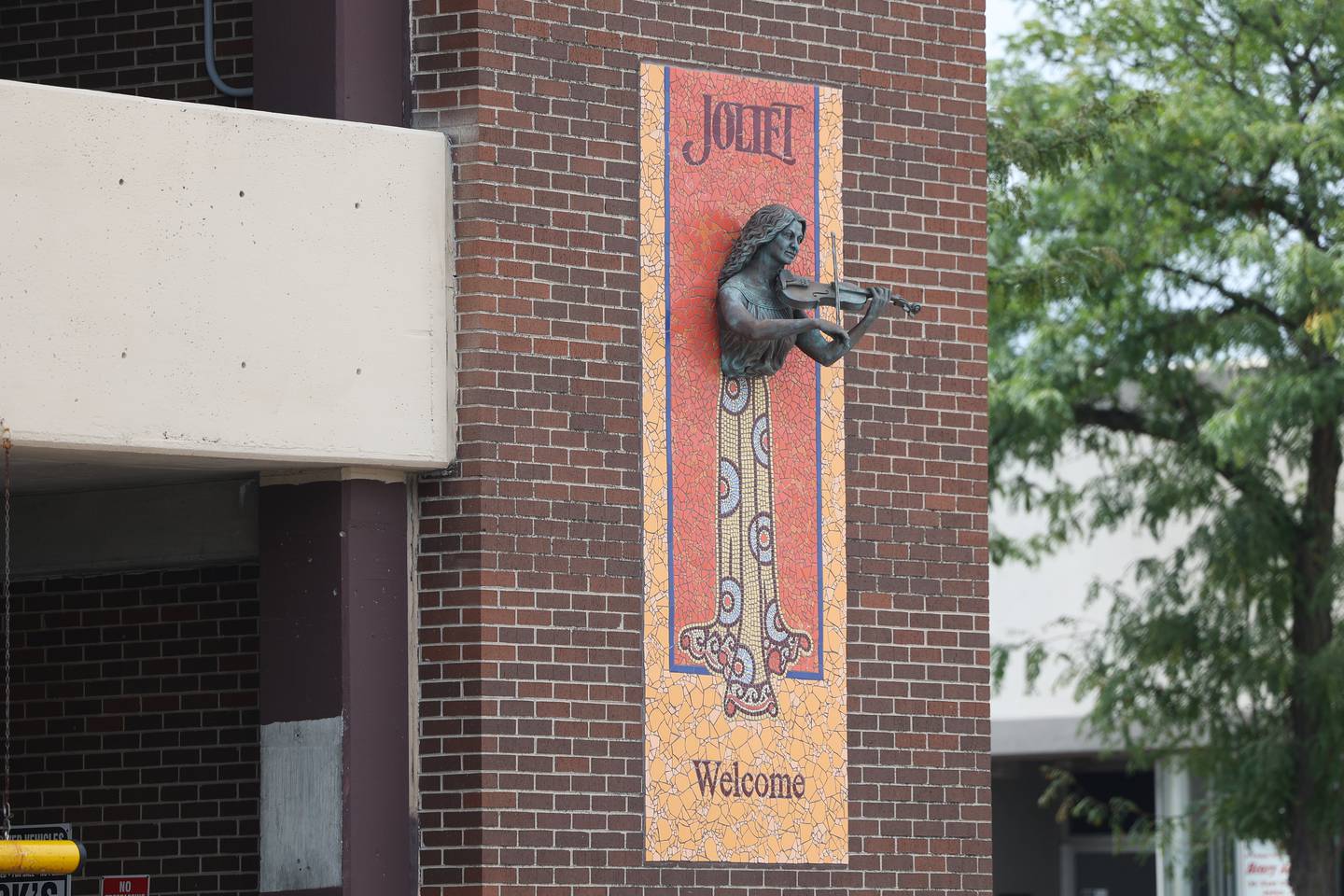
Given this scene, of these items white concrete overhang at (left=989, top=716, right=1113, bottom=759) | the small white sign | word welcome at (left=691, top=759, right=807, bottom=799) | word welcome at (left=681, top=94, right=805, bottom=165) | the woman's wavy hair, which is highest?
word welcome at (left=681, top=94, right=805, bottom=165)

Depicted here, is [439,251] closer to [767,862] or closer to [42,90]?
[42,90]

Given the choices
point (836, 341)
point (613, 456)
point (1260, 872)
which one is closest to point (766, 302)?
point (836, 341)

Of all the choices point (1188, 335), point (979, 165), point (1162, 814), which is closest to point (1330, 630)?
point (1188, 335)

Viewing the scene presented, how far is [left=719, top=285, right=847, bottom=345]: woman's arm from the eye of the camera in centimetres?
1190

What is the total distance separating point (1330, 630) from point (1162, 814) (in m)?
6.13

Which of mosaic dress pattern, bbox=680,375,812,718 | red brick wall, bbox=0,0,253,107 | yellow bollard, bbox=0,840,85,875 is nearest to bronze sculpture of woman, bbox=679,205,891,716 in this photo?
mosaic dress pattern, bbox=680,375,812,718

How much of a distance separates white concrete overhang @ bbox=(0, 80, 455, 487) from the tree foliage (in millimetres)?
9899

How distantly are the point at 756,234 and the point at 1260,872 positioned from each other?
1660 centimetres

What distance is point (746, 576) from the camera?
12.1 m

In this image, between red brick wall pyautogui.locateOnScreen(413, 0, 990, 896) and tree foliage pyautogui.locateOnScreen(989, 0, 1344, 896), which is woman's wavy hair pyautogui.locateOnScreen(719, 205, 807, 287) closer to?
red brick wall pyautogui.locateOnScreen(413, 0, 990, 896)

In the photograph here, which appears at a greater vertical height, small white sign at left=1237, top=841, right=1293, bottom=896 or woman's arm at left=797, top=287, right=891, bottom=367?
woman's arm at left=797, top=287, right=891, bottom=367

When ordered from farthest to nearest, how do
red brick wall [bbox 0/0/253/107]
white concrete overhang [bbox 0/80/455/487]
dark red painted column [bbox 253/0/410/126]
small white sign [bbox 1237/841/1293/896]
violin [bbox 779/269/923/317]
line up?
small white sign [bbox 1237/841/1293/896] → red brick wall [bbox 0/0/253/107] → violin [bbox 779/269/923/317] → dark red painted column [bbox 253/0/410/126] → white concrete overhang [bbox 0/80/455/487]

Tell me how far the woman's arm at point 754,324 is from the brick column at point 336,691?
1.73 metres

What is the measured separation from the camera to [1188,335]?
2184 centimetres
